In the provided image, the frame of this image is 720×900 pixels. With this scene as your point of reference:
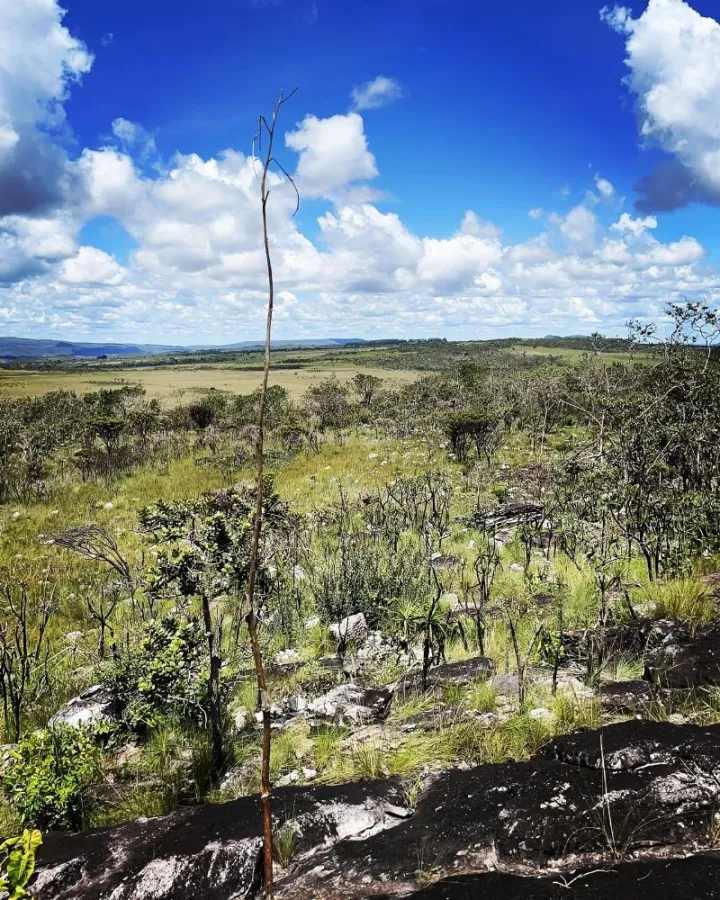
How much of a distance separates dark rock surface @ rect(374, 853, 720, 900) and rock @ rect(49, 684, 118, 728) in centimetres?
336

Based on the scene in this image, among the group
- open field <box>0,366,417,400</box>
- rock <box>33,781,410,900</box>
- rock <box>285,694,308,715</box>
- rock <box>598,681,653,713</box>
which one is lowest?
rock <box>285,694,308,715</box>

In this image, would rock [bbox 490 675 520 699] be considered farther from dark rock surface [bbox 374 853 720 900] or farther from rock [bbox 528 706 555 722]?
dark rock surface [bbox 374 853 720 900]

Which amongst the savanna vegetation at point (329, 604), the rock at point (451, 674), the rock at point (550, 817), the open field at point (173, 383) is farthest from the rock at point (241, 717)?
→ the open field at point (173, 383)

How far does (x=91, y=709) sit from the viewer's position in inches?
195

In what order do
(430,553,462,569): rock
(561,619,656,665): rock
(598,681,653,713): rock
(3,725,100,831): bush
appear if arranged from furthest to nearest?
(430,553,462,569): rock, (561,619,656,665): rock, (598,681,653,713): rock, (3,725,100,831): bush

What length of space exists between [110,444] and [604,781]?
24.6m

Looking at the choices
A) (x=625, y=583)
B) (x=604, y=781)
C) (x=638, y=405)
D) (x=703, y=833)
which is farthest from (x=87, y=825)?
(x=638, y=405)

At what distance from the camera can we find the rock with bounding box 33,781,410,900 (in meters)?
2.68

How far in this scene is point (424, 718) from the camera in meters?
4.36

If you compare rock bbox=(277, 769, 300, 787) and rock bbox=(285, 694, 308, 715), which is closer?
rock bbox=(277, 769, 300, 787)

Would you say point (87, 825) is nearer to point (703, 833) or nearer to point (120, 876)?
point (120, 876)

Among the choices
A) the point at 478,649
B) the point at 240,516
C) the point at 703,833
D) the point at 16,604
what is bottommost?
the point at 16,604

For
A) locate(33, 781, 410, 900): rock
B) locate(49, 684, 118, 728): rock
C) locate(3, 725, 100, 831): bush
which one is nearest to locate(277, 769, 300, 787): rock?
locate(33, 781, 410, 900): rock

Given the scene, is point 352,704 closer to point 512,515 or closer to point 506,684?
point 506,684
